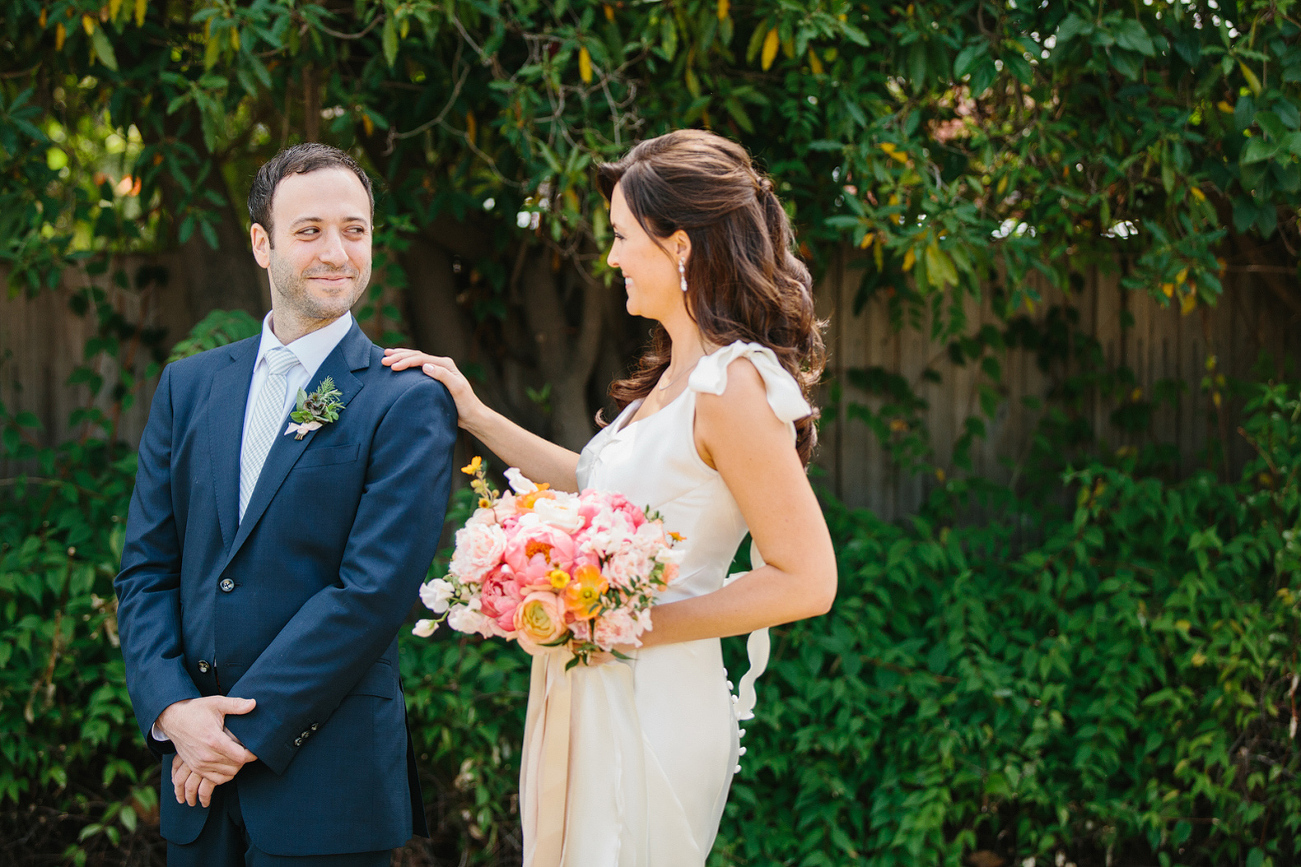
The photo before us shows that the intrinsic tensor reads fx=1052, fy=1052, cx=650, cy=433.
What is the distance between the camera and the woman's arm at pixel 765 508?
74.7 inches

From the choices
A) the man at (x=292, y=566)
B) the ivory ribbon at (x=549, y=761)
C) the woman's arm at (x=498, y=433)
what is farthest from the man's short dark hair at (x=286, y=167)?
the ivory ribbon at (x=549, y=761)

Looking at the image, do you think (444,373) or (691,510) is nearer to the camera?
(691,510)

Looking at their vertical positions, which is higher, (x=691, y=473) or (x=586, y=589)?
(x=691, y=473)

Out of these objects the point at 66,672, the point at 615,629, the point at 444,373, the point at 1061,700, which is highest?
the point at 444,373

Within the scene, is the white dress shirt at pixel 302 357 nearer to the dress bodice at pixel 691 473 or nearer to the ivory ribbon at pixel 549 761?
the dress bodice at pixel 691 473

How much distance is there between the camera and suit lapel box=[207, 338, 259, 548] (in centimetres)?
205

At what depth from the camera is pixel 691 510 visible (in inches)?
79.1

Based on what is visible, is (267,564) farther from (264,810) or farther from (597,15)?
(597,15)

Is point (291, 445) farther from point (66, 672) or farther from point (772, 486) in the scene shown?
point (66, 672)

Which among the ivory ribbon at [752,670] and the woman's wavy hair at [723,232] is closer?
the woman's wavy hair at [723,232]

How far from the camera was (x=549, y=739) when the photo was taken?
2055mm

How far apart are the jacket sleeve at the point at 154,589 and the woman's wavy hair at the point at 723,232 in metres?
1.11

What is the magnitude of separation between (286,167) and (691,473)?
1.02 m

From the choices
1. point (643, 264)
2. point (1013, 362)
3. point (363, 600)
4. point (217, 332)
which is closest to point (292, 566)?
point (363, 600)
